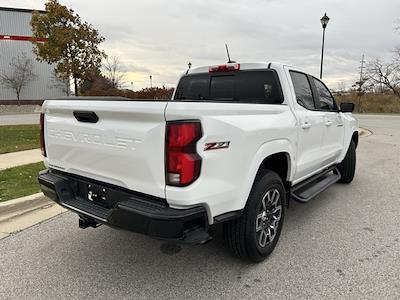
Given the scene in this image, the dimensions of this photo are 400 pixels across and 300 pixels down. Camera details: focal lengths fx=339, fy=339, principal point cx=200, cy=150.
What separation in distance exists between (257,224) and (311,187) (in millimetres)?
1585

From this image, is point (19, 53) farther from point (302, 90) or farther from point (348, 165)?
point (302, 90)

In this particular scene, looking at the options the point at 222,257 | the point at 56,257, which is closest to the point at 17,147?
the point at 56,257

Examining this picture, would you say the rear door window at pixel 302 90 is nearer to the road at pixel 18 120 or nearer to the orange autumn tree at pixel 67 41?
the orange autumn tree at pixel 67 41

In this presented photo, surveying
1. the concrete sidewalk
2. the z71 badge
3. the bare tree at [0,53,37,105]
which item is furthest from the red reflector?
the bare tree at [0,53,37,105]

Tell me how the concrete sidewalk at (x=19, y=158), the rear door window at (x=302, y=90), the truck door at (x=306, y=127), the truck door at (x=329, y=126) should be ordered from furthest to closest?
the concrete sidewalk at (x=19, y=158) → the truck door at (x=329, y=126) → the rear door window at (x=302, y=90) → the truck door at (x=306, y=127)

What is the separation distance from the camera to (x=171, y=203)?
2438 mm

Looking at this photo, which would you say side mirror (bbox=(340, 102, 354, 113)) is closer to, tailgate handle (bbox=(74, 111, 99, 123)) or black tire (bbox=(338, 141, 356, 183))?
black tire (bbox=(338, 141, 356, 183))

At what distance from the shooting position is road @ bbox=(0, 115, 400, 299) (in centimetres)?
280

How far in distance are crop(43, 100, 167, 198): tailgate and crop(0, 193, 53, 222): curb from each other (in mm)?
1822

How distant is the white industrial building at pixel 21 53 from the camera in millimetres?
36062

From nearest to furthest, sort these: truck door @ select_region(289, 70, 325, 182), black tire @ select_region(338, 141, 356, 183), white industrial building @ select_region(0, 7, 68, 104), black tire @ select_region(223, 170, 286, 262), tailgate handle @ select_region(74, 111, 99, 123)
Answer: tailgate handle @ select_region(74, 111, 99, 123)
black tire @ select_region(223, 170, 286, 262)
truck door @ select_region(289, 70, 325, 182)
black tire @ select_region(338, 141, 356, 183)
white industrial building @ select_region(0, 7, 68, 104)

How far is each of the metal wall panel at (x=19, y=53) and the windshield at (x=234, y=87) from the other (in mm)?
36798

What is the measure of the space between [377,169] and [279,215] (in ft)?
16.8

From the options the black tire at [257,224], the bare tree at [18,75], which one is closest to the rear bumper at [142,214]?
the black tire at [257,224]
